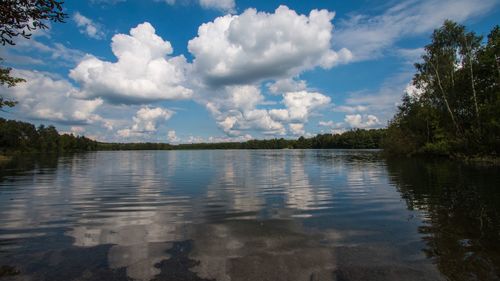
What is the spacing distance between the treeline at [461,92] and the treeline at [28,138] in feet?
410

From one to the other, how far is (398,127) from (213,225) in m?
80.7

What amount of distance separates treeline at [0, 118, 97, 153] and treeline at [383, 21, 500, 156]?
125 m

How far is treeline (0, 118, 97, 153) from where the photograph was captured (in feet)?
414

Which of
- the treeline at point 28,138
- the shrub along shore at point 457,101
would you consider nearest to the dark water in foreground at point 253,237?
the shrub along shore at point 457,101

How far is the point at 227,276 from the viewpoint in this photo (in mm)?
7113

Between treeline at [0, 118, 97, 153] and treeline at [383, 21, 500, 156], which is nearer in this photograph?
treeline at [383, 21, 500, 156]

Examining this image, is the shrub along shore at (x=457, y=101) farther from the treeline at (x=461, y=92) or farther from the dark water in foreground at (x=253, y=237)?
the dark water in foreground at (x=253, y=237)

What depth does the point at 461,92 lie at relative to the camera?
174ft

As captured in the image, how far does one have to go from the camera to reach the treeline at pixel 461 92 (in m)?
45.0

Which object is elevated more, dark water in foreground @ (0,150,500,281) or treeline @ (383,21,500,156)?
treeline @ (383,21,500,156)

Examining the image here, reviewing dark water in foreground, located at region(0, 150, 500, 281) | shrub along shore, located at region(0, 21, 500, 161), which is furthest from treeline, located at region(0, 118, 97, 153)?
shrub along shore, located at region(0, 21, 500, 161)

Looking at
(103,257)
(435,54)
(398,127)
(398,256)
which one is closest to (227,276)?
(103,257)

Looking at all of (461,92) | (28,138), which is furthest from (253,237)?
(28,138)

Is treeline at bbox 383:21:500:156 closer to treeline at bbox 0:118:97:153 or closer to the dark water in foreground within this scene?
the dark water in foreground
